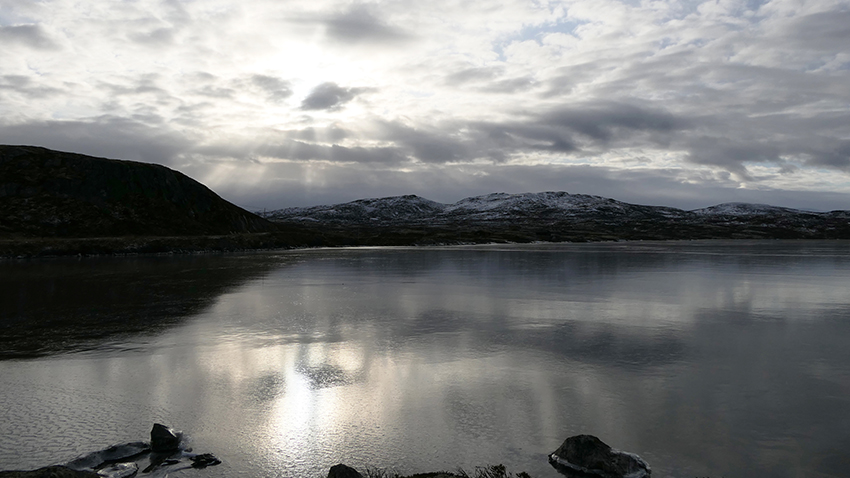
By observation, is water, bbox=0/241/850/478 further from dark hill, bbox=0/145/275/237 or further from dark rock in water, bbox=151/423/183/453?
dark hill, bbox=0/145/275/237

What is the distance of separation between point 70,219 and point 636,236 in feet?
523

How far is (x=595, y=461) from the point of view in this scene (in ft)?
28.2

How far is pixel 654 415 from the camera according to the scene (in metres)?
11.2

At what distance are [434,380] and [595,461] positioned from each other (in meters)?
5.80

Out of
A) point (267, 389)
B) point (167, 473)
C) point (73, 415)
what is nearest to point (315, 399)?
point (267, 389)

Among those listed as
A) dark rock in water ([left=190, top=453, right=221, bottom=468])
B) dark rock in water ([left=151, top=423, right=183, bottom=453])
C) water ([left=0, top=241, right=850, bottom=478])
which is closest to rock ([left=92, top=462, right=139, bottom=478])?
dark rock in water ([left=151, top=423, right=183, bottom=453])

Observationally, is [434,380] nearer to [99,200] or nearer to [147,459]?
[147,459]

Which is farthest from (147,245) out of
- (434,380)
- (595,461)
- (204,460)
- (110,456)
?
(595,461)

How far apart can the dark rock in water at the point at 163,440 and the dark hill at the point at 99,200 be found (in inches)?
3520

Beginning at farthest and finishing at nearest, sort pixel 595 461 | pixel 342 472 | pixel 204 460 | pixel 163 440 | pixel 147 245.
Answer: pixel 147 245, pixel 163 440, pixel 204 460, pixel 595 461, pixel 342 472

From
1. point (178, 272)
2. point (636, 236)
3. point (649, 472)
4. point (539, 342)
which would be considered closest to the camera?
point (649, 472)

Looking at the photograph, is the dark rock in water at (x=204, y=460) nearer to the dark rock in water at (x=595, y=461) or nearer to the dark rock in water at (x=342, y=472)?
the dark rock in water at (x=342, y=472)

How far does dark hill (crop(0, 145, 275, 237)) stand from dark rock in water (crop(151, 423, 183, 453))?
89.4 meters

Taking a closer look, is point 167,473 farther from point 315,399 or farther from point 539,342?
point 539,342
